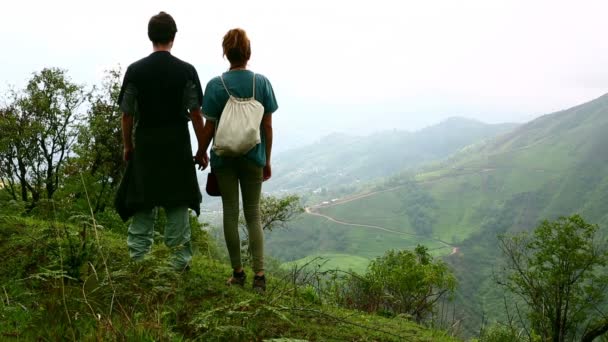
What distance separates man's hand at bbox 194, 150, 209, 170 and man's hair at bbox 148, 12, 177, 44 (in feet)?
3.81

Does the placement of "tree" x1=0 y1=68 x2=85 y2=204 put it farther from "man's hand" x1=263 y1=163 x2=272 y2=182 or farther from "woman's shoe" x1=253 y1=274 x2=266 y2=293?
"woman's shoe" x1=253 y1=274 x2=266 y2=293

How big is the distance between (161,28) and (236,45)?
773mm

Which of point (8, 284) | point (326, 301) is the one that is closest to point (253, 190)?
point (326, 301)

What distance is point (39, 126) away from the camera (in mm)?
24109

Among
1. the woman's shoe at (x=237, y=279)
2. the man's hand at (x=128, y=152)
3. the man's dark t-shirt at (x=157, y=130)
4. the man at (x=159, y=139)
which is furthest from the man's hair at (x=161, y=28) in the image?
the woman's shoe at (x=237, y=279)

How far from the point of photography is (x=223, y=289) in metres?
4.45

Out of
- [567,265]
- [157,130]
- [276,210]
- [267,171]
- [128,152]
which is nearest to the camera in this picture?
[157,130]

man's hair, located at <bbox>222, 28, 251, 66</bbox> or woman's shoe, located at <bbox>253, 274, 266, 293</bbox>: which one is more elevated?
man's hair, located at <bbox>222, 28, 251, 66</bbox>

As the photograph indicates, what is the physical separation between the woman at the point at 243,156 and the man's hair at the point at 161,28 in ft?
1.84

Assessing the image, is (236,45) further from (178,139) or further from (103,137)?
(103,137)

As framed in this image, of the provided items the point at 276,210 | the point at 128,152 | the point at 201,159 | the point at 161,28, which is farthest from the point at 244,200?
the point at 276,210

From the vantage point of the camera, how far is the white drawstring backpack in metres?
4.21

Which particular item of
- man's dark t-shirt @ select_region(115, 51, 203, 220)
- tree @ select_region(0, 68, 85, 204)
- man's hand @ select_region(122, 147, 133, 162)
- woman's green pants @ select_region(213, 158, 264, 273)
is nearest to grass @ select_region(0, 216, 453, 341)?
woman's green pants @ select_region(213, 158, 264, 273)

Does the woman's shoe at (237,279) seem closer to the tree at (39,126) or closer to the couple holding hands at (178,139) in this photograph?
the couple holding hands at (178,139)
